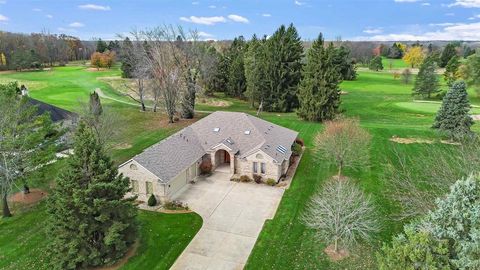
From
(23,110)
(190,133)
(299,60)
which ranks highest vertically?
(299,60)

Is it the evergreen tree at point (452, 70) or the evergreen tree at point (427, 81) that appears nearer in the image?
the evergreen tree at point (427, 81)

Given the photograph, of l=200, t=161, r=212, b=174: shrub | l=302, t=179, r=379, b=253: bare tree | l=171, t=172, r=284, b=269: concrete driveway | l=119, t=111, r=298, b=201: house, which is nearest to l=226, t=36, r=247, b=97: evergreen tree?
l=119, t=111, r=298, b=201: house

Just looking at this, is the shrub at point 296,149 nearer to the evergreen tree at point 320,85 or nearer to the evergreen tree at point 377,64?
the evergreen tree at point 320,85

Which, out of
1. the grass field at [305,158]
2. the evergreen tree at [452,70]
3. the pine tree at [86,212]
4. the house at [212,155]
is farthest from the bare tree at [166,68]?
the evergreen tree at [452,70]

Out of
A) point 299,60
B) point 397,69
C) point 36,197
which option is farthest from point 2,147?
point 397,69

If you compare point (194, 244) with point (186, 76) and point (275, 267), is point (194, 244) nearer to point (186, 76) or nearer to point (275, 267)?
point (275, 267)

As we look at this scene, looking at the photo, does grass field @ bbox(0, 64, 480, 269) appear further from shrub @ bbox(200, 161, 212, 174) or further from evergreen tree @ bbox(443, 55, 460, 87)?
evergreen tree @ bbox(443, 55, 460, 87)
